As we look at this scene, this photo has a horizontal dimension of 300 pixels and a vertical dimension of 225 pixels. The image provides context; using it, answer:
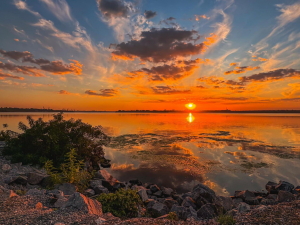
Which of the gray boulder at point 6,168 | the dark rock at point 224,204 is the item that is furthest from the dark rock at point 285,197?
the gray boulder at point 6,168

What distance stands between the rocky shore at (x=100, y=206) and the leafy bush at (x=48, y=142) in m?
1.33

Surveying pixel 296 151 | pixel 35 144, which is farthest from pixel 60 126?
pixel 296 151

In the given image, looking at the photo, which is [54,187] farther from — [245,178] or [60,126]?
[245,178]

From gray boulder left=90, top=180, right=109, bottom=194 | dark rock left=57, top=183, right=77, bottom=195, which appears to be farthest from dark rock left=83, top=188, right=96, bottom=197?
dark rock left=57, top=183, right=77, bottom=195

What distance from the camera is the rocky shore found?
539 centimetres

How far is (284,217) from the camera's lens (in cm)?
560

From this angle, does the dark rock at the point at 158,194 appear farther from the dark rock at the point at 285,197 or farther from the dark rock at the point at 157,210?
the dark rock at the point at 285,197

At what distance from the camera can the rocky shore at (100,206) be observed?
5391mm

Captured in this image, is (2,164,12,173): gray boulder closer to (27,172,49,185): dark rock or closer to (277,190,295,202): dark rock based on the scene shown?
(27,172,49,185): dark rock

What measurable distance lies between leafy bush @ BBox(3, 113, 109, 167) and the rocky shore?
4.35 ft

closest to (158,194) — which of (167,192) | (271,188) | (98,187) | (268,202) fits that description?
(167,192)

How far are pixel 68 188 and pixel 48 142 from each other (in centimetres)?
648

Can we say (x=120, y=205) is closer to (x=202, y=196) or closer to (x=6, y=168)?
(x=202, y=196)

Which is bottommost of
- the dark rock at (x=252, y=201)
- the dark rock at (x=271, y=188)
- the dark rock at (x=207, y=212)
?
the dark rock at (x=271, y=188)
